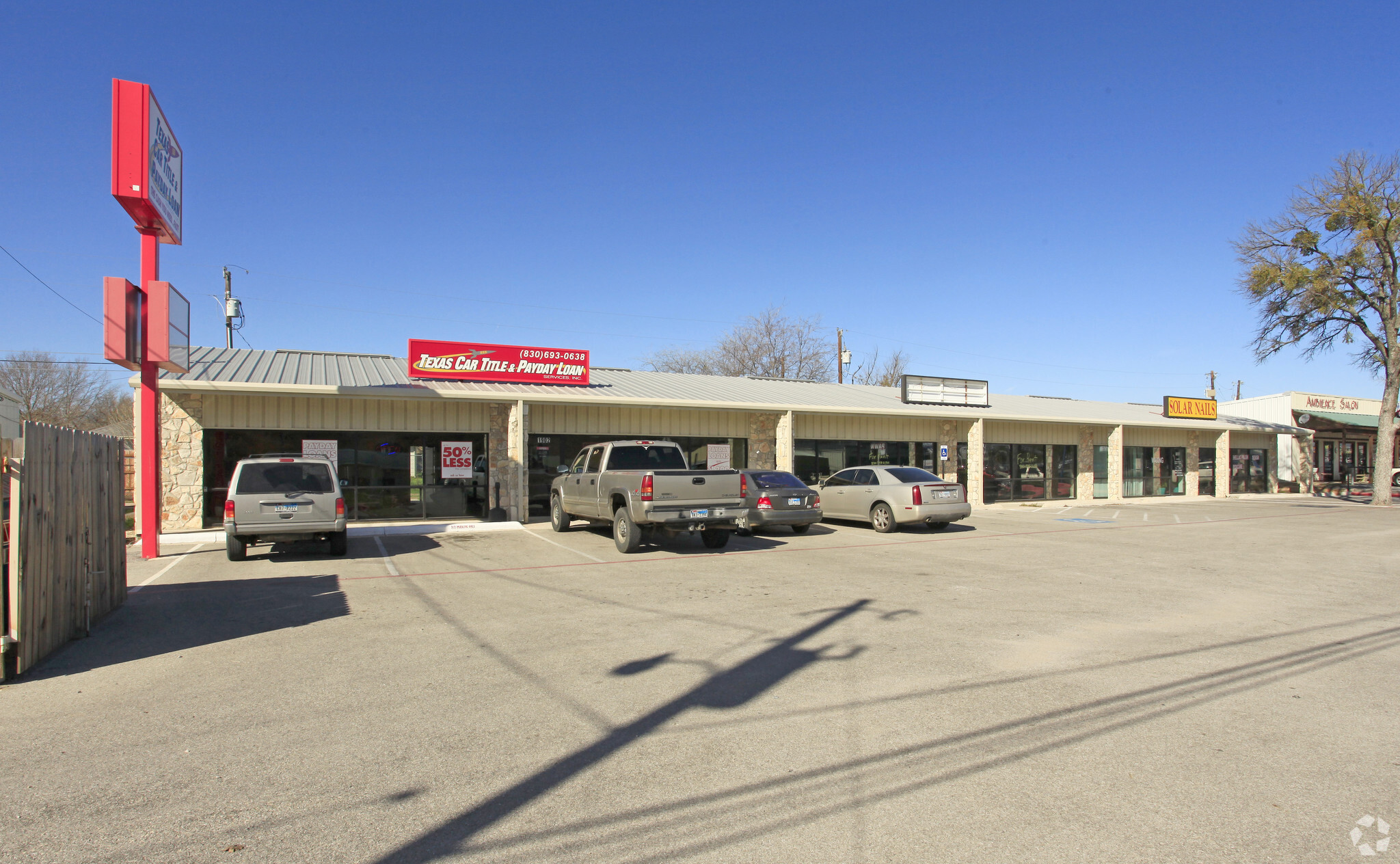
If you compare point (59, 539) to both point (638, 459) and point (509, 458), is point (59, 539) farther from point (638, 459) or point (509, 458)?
point (509, 458)

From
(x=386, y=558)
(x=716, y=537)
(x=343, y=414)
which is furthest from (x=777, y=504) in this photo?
(x=343, y=414)

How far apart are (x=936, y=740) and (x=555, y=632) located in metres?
3.85

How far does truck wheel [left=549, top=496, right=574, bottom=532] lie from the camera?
16.1 metres

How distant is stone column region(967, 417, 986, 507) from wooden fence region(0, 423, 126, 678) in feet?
74.8

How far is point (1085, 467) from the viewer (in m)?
28.9

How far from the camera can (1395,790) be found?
3758 millimetres

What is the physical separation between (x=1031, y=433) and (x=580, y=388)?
1693 cm

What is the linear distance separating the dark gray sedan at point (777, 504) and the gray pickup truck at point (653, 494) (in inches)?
67.1

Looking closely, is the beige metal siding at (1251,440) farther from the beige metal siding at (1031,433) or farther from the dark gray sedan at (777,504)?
the dark gray sedan at (777,504)

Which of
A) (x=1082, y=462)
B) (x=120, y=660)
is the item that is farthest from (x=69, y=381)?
(x=1082, y=462)

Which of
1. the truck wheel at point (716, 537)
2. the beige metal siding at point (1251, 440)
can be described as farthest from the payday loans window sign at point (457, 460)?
the beige metal siding at point (1251, 440)

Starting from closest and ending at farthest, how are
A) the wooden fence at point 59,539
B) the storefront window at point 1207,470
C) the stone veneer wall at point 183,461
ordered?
the wooden fence at point 59,539, the stone veneer wall at point 183,461, the storefront window at point 1207,470

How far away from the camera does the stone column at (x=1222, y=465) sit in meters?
32.3

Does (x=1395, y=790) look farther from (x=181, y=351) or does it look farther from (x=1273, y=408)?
(x=1273, y=408)
